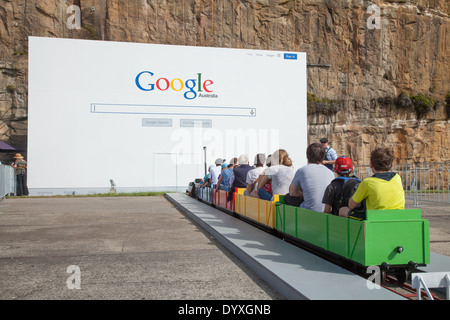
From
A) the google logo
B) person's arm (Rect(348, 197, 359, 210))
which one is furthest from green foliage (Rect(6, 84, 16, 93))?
person's arm (Rect(348, 197, 359, 210))

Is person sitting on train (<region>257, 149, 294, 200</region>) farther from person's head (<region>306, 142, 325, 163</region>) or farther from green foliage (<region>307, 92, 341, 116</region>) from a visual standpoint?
green foliage (<region>307, 92, 341, 116</region>)

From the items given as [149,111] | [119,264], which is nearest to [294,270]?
[119,264]

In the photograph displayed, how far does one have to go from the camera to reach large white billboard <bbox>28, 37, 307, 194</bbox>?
55.1 ft

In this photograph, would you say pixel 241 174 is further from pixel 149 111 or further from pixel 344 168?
pixel 149 111

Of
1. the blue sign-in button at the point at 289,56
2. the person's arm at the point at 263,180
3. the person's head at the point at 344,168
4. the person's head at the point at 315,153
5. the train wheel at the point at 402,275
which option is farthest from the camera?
the blue sign-in button at the point at 289,56

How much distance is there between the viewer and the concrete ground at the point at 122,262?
12.0ft

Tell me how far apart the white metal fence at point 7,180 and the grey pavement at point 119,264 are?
653 cm

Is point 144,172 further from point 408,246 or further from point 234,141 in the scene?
point 408,246

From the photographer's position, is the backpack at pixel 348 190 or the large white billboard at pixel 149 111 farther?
the large white billboard at pixel 149 111

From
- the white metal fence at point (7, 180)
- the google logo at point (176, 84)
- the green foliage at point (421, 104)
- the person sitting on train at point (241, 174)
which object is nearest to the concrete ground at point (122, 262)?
the person sitting on train at point (241, 174)

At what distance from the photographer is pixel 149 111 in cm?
1778

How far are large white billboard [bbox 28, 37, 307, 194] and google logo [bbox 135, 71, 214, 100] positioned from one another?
0.14 ft

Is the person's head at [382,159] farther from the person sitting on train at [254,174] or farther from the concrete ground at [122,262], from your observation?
A: the person sitting on train at [254,174]

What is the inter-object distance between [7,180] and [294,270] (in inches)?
545
